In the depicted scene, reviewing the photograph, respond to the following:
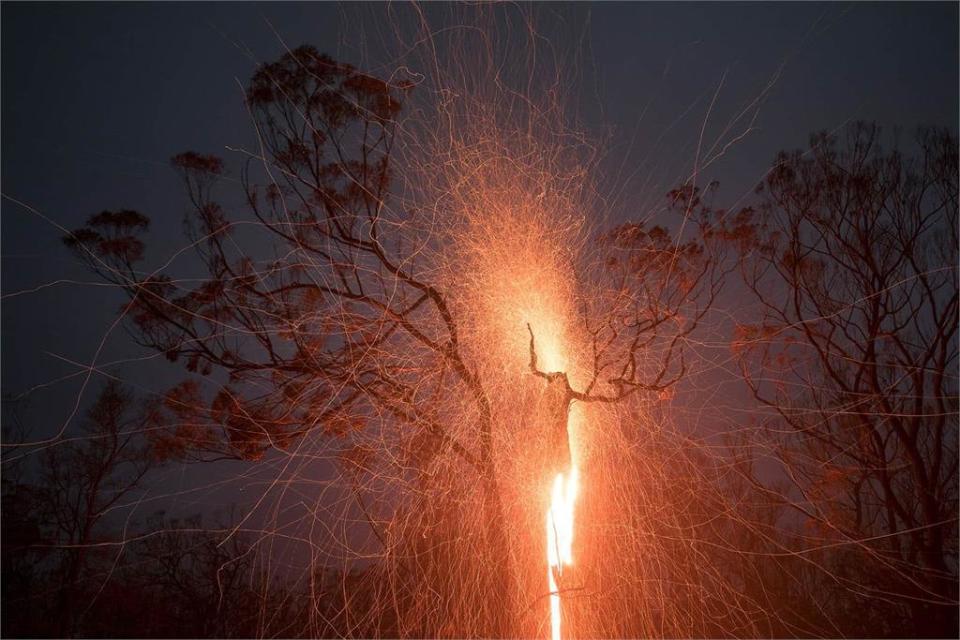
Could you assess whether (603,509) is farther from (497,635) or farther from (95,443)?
(95,443)

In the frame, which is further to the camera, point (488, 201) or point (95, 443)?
point (95, 443)

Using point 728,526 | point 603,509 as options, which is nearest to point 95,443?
point 603,509

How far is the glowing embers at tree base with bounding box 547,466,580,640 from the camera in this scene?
2713 mm

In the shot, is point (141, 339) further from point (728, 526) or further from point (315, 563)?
point (728, 526)

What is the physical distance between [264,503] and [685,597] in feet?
11.7

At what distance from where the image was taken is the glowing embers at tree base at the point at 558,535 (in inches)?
Answer: 107

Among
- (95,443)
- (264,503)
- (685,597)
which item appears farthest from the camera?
(95,443)

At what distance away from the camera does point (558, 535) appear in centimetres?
274

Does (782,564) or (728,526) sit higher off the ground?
(728,526)

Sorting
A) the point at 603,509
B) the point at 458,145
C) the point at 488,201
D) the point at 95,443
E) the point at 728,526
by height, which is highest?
the point at 458,145

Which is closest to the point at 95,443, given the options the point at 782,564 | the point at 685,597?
the point at 685,597

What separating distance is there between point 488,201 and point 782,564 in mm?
5501

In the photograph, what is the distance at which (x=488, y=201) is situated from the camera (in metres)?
3.39

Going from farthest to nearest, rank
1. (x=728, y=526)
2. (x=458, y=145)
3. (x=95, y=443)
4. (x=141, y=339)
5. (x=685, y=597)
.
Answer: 1. (x=728, y=526)
2. (x=95, y=443)
3. (x=685, y=597)
4. (x=141, y=339)
5. (x=458, y=145)
